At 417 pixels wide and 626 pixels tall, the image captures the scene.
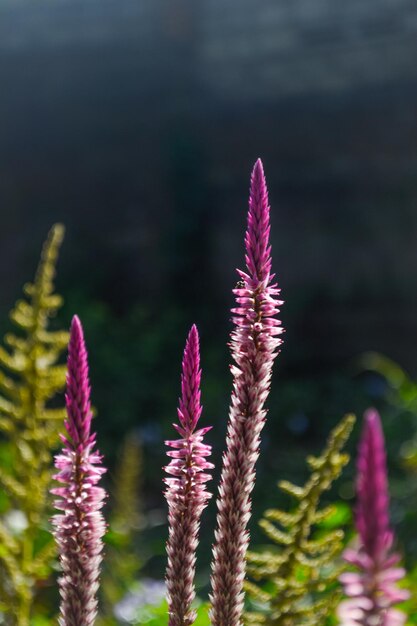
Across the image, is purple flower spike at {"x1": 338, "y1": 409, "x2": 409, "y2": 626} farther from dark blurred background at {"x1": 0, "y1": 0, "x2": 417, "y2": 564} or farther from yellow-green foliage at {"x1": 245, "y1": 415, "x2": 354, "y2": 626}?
dark blurred background at {"x1": 0, "y1": 0, "x2": 417, "y2": 564}

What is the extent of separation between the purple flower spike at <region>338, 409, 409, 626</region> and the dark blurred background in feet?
22.3

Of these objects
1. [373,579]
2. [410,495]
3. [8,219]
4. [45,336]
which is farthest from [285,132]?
[373,579]

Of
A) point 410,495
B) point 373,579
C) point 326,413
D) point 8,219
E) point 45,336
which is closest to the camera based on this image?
point 373,579

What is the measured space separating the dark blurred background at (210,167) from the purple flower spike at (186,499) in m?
6.60

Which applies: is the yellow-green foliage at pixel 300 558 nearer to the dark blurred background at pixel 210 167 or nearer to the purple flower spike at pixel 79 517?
the purple flower spike at pixel 79 517

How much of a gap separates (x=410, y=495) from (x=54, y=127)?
7.32 m

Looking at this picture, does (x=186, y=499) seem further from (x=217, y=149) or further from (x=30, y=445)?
(x=217, y=149)

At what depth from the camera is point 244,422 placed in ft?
2.32

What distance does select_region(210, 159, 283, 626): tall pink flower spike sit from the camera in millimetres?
694

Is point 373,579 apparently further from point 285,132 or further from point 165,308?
point 285,132

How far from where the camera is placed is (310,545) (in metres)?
1.00

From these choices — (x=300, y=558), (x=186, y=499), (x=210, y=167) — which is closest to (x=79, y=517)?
(x=186, y=499)

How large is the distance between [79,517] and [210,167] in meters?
8.48

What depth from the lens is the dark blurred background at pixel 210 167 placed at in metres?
8.35
